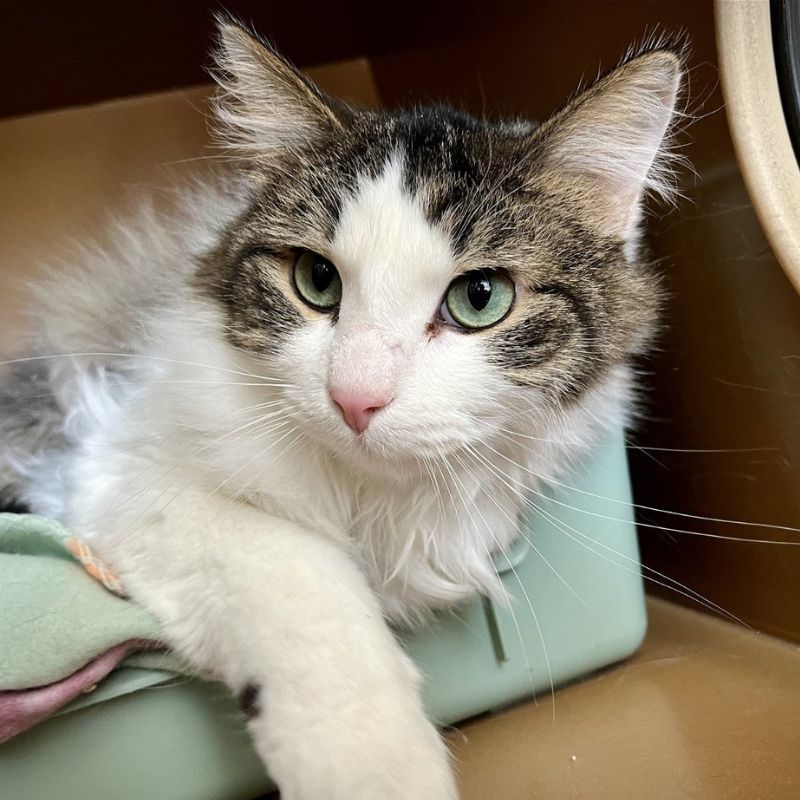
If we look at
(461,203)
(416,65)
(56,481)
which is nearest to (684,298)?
(461,203)

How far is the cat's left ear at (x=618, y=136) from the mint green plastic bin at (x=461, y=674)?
1.05 ft

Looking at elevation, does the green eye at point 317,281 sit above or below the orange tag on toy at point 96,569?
Result: above

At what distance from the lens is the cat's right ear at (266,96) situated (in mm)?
877

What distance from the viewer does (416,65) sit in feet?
5.71

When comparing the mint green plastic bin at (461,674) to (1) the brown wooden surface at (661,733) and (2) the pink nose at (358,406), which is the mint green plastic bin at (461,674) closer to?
(1) the brown wooden surface at (661,733)

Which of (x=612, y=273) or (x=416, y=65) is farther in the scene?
(x=416, y=65)

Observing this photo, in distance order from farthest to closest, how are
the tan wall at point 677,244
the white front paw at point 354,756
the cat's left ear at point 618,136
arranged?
the tan wall at point 677,244
the cat's left ear at point 618,136
the white front paw at point 354,756

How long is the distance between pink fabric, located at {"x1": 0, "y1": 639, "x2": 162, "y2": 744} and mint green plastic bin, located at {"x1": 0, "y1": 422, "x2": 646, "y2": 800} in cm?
3

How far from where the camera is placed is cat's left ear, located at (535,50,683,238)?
2.61ft

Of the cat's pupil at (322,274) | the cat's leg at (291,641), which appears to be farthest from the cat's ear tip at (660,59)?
the cat's leg at (291,641)

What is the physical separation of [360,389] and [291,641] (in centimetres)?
26

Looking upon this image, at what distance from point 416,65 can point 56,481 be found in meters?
1.23

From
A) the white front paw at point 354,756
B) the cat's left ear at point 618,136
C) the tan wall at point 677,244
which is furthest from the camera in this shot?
the tan wall at point 677,244

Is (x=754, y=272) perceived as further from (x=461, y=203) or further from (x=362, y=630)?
(x=362, y=630)
